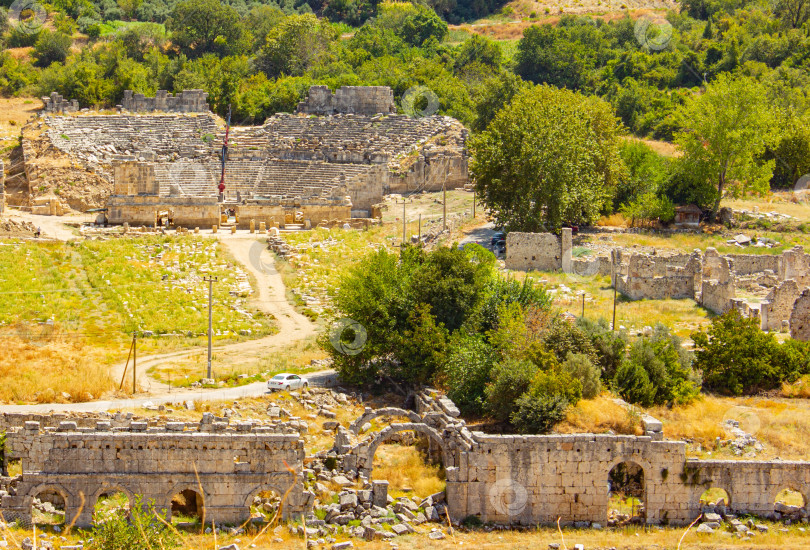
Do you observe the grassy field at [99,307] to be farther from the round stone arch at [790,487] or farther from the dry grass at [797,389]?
the round stone arch at [790,487]

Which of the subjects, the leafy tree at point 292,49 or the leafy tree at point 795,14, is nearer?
the leafy tree at point 292,49

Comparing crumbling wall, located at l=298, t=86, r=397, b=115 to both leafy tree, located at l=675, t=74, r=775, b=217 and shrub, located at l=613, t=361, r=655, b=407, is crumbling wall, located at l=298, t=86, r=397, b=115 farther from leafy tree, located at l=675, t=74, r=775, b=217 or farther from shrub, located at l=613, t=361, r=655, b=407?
shrub, located at l=613, t=361, r=655, b=407

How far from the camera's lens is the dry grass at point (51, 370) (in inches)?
1296

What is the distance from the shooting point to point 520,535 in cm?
2819

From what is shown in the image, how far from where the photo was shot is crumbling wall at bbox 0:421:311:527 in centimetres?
2811

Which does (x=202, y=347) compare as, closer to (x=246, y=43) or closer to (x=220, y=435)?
(x=220, y=435)

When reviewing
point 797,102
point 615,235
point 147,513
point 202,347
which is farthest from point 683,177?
point 147,513

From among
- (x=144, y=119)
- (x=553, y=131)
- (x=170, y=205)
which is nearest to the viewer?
(x=553, y=131)

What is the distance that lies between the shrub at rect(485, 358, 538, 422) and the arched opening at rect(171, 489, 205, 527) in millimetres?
7699

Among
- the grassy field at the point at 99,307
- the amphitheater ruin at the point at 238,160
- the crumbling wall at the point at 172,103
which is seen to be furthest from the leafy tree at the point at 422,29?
the grassy field at the point at 99,307

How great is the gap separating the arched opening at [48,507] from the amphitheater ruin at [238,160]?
28.6m

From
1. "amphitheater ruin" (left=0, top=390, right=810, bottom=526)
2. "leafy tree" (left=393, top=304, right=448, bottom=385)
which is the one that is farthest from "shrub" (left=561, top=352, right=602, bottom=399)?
"amphitheater ruin" (left=0, top=390, right=810, bottom=526)

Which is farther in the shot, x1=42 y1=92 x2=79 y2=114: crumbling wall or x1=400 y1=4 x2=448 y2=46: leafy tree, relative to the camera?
x1=400 y1=4 x2=448 y2=46: leafy tree

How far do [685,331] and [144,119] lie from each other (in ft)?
123
